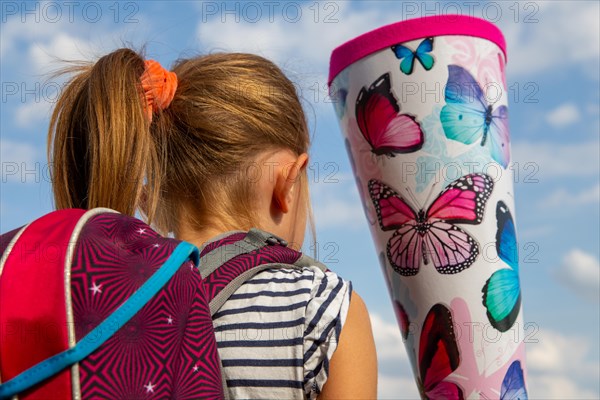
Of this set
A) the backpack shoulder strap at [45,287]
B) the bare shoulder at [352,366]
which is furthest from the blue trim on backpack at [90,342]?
the bare shoulder at [352,366]

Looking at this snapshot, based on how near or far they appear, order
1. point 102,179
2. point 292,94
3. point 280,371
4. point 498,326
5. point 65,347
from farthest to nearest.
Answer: point 498,326 < point 292,94 < point 102,179 < point 280,371 < point 65,347

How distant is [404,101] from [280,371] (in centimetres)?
79

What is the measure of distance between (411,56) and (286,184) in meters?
0.51

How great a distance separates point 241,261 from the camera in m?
1.15

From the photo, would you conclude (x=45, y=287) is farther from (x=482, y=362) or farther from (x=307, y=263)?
(x=482, y=362)

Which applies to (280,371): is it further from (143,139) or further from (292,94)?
(292,94)

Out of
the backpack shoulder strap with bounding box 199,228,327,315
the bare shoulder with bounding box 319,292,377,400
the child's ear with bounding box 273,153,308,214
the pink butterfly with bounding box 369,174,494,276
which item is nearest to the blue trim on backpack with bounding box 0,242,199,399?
the backpack shoulder strap with bounding box 199,228,327,315

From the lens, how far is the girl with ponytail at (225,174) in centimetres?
109

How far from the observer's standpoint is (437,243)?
163 cm

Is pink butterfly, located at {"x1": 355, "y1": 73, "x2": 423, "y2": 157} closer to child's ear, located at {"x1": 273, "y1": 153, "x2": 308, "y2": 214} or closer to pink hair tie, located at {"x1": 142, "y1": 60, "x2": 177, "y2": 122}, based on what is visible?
child's ear, located at {"x1": 273, "y1": 153, "x2": 308, "y2": 214}

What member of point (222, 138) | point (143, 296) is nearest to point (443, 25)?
point (222, 138)

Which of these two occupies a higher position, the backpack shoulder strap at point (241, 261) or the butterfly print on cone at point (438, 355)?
the backpack shoulder strap at point (241, 261)

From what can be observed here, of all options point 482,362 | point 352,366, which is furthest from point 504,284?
point 352,366

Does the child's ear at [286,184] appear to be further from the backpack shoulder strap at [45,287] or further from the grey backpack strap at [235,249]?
the backpack shoulder strap at [45,287]
